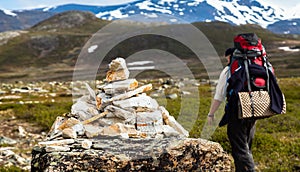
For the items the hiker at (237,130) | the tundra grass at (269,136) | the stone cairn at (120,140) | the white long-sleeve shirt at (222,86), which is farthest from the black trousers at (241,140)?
the tundra grass at (269,136)

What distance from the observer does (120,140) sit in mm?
8195

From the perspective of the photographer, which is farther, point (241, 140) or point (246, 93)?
point (241, 140)

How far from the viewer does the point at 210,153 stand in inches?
311

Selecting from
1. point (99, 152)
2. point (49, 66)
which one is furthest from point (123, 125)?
point (49, 66)

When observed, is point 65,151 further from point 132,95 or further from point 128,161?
point 132,95

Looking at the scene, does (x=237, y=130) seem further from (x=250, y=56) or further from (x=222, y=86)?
(x=250, y=56)

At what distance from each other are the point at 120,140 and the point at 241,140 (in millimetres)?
2842

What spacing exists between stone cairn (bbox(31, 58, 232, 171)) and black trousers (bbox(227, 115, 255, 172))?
41 centimetres

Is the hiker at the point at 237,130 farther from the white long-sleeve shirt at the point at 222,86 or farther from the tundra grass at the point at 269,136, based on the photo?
the tundra grass at the point at 269,136

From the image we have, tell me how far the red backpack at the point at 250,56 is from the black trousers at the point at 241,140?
89 centimetres

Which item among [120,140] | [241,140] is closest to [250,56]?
[241,140]

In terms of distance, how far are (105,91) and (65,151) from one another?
2709 millimetres

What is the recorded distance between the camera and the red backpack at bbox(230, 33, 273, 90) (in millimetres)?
7418

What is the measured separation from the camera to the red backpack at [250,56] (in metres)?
7.42
